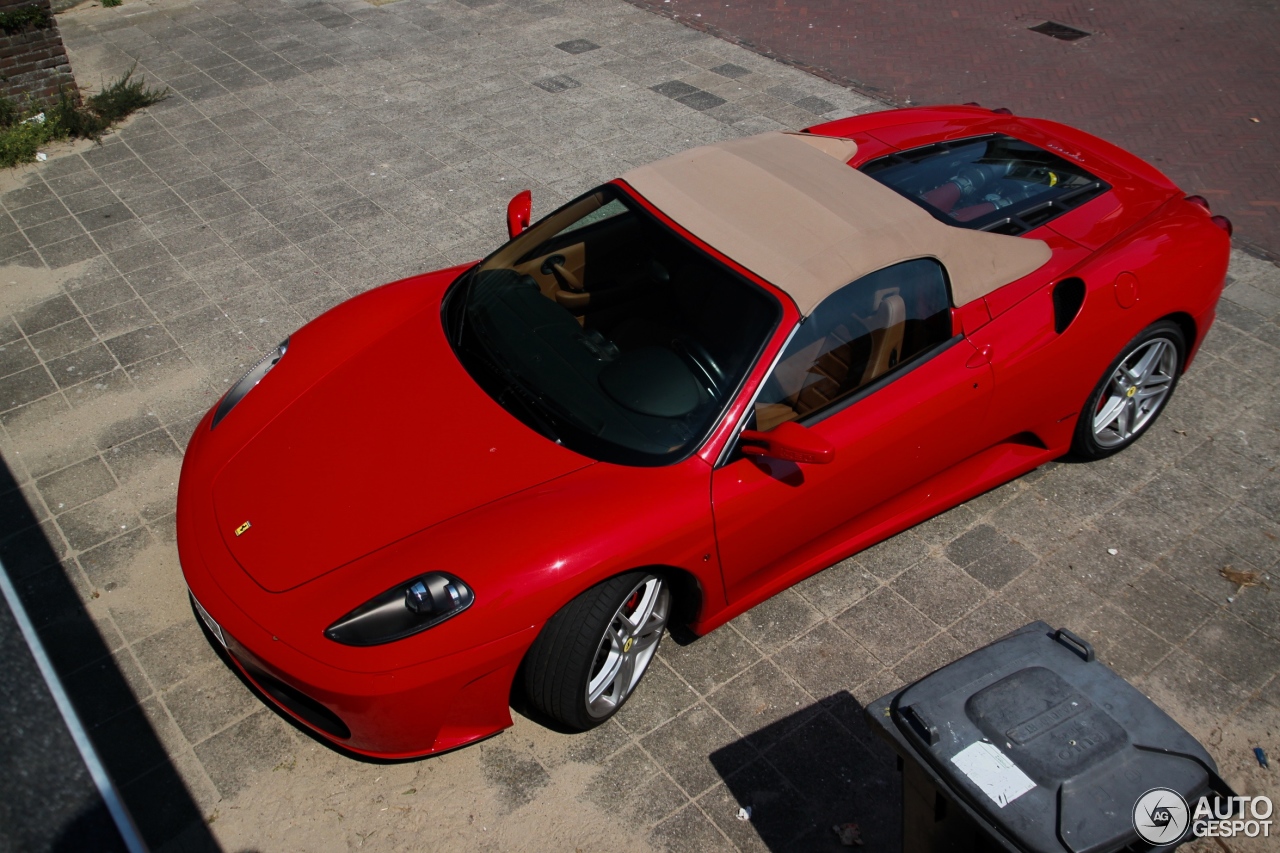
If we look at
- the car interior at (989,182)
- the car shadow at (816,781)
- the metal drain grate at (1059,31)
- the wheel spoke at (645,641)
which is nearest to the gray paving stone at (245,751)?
the wheel spoke at (645,641)

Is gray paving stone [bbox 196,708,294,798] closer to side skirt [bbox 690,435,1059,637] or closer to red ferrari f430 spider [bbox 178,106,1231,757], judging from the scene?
red ferrari f430 spider [bbox 178,106,1231,757]

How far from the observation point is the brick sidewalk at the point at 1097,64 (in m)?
8.19

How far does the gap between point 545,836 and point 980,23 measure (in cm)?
1027

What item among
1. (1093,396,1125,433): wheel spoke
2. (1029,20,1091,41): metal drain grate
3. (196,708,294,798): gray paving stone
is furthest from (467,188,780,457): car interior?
(1029,20,1091,41): metal drain grate

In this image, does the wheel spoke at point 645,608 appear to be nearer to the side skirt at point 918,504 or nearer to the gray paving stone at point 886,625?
the side skirt at point 918,504

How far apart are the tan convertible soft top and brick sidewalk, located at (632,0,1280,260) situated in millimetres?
4144

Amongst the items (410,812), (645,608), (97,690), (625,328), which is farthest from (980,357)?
(97,690)

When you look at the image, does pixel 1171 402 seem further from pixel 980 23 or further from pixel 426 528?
pixel 980 23

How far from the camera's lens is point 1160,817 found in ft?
8.07

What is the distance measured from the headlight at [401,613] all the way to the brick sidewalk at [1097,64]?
654 cm

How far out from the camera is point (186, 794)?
3584 mm

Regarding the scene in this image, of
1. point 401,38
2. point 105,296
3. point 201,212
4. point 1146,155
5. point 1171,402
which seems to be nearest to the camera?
point 1171,402

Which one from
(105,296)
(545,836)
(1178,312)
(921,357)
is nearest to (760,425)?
(921,357)

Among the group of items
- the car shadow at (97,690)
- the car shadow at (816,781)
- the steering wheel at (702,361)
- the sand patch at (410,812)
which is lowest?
the car shadow at (97,690)
